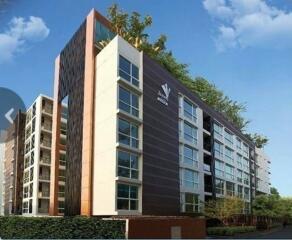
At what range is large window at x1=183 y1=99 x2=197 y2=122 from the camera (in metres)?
43.8

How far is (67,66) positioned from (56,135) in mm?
6260

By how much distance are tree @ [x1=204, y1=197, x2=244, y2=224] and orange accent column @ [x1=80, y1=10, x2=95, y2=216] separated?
16.6 metres

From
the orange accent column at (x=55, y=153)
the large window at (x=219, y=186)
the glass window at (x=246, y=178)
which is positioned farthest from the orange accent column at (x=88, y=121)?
the glass window at (x=246, y=178)

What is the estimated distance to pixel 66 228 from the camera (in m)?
25.8

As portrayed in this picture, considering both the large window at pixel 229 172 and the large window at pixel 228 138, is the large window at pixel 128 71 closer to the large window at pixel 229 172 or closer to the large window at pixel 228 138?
the large window at pixel 229 172

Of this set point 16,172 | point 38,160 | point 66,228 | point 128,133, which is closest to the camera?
point 66,228

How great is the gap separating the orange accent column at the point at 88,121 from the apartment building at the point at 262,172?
2036 inches

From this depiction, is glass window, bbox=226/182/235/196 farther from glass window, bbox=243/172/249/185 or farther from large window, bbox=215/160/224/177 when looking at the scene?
glass window, bbox=243/172/249/185

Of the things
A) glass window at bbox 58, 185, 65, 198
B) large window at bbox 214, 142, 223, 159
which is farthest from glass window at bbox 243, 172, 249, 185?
glass window at bbox 58, 185, 65, 198

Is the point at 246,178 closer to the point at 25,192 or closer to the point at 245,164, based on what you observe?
the point at 245,164

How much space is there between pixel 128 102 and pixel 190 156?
550 inches

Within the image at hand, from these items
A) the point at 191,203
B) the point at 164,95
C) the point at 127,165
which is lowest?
the point at 191,203

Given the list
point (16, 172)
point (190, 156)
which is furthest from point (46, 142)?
point (190, 156)

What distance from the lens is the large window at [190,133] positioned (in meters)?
43.1
